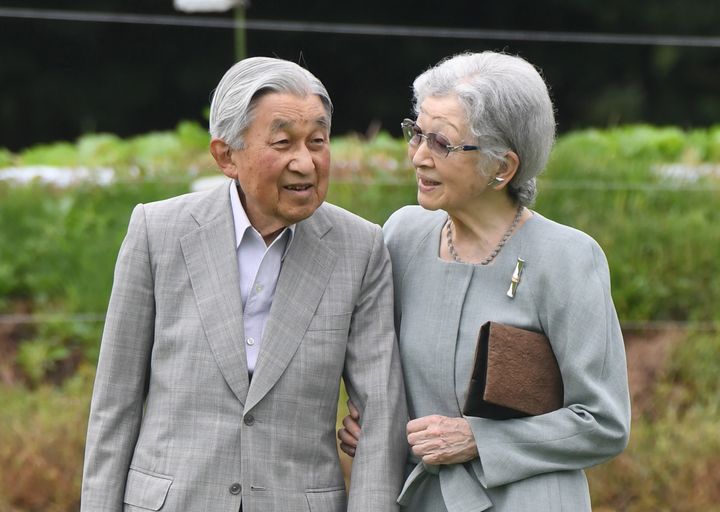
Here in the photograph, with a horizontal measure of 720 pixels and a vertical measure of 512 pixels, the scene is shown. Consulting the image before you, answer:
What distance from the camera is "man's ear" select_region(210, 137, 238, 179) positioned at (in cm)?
291

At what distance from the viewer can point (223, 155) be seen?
9.61ft

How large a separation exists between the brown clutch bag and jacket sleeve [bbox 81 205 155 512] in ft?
2.49

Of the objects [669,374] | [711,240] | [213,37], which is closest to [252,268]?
[669,374]

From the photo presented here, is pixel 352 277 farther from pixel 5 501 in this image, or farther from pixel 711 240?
pixel 711 240

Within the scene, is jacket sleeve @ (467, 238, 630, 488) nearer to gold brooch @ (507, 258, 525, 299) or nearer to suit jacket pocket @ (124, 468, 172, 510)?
gold brooch @ (507, 258, 525, 299)

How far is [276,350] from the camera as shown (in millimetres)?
2889

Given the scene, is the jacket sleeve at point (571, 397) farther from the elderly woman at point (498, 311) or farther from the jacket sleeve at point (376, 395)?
the jacket sleeve at point (376, 395)

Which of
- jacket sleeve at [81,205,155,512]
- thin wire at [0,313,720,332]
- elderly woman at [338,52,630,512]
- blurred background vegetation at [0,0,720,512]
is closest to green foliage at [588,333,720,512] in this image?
blurred background vegetation at [0,0,720,512]

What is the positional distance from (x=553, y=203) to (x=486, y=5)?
25.0ft

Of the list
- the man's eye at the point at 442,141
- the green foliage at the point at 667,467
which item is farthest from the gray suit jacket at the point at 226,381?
the green foliage at the point at 667,467

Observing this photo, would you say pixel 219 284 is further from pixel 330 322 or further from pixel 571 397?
pixel 571 397

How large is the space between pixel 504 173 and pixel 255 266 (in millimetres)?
619

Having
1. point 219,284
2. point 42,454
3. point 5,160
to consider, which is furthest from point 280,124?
point 5,160

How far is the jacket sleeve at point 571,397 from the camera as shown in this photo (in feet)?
9.46
